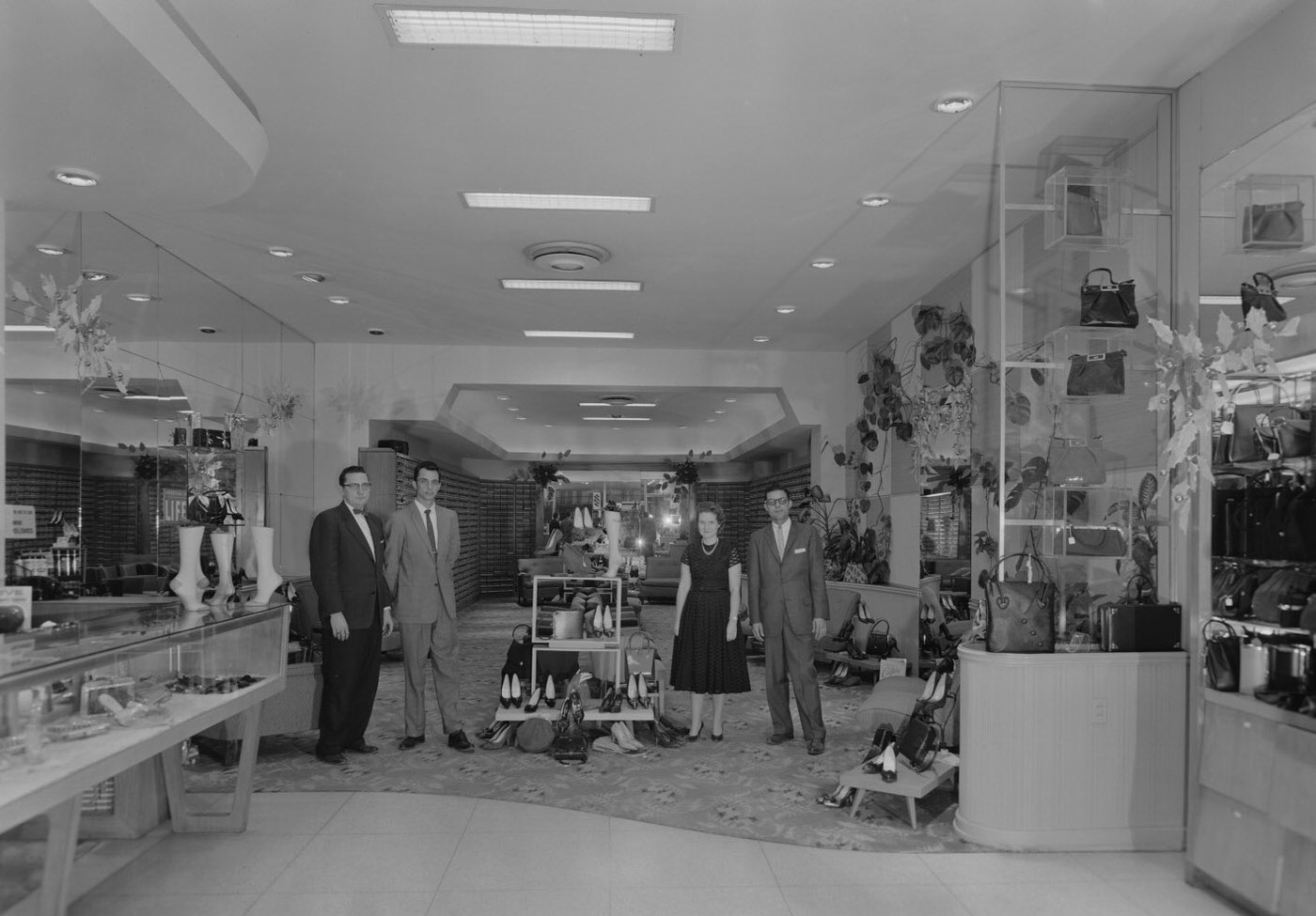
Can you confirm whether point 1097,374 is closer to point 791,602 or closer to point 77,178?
point 791,602

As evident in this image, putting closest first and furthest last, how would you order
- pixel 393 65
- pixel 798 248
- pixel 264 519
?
pixel 393 65, pixel 798 248, pixel 264 519

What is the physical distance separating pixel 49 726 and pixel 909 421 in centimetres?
707

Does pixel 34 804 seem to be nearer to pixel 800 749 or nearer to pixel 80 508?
pixel 80 508

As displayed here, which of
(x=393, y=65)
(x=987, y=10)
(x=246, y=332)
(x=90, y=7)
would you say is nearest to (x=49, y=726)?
(x=90, y=7)

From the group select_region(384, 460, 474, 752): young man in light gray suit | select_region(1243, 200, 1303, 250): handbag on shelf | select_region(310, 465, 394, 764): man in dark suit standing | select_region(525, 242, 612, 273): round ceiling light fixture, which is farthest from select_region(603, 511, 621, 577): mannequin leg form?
select_region(1243, 200, 1303, 250): handbag on shelf

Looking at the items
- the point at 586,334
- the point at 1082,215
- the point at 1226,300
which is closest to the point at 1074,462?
the point at 1226,300

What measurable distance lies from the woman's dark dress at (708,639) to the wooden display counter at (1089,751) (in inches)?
91.4

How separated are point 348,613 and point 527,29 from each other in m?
3.96

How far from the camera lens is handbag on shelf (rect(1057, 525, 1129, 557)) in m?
4.71

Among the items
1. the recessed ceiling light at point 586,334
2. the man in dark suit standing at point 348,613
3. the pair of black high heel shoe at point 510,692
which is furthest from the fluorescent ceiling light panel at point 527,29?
the recessed ceiling light at point 586,334

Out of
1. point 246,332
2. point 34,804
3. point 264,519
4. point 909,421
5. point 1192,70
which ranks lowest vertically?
point 34,804

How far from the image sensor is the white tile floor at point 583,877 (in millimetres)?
3775

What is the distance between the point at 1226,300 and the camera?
161 inches

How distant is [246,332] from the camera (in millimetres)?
8727
